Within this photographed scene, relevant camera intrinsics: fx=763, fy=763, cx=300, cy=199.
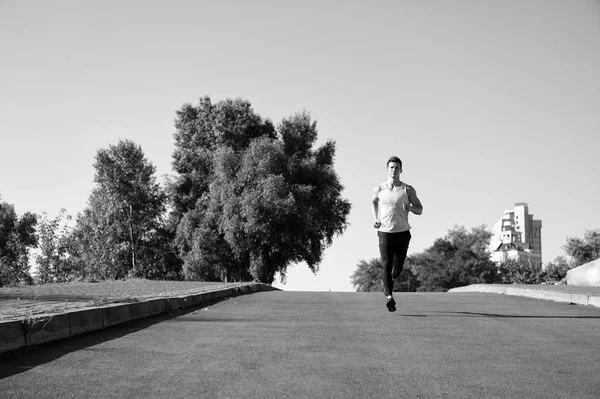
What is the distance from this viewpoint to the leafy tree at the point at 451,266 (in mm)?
110250

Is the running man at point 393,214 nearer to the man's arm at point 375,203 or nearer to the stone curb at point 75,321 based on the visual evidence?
the man's arm at point 375,203

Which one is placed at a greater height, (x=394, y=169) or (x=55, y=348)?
(x=394, y=169)

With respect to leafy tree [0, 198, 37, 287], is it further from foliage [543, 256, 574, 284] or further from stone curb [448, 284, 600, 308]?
foliage [543, 256, 574, 284]

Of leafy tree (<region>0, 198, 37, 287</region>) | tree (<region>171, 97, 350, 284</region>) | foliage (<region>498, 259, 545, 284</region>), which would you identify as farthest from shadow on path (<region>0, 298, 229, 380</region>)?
foliage (<region>498, 259, 545, 284</region>)

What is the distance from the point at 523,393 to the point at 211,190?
138 ft

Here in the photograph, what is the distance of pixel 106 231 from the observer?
180ft

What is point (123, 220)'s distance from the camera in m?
56.1

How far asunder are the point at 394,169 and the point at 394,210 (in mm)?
639

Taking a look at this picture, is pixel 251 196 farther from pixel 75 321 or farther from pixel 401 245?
pixel 75 321

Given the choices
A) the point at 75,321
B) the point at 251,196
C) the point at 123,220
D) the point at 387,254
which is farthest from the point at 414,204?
the point at 123,220

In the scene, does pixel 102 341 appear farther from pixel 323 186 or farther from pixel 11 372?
pixel 323 186

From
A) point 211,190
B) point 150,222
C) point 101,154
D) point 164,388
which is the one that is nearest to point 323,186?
point 211,190

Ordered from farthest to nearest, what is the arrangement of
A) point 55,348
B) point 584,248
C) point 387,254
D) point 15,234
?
1. point 584,248
2. point 15,234
3. point 387,254
4. point 55,348

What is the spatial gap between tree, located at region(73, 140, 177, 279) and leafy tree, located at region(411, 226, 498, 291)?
62.5 metres
